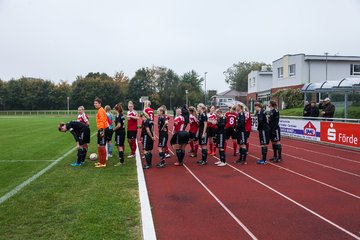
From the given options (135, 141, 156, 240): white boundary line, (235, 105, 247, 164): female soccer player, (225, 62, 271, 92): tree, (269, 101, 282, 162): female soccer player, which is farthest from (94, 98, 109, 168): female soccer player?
(225, 62, 271, 92): tree

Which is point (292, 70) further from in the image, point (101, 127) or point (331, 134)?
point (101, 127)

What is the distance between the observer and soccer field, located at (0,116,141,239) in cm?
513

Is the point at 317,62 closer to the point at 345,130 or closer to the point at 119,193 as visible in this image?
the point at 345,130

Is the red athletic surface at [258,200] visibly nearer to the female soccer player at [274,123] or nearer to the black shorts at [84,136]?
the female soccer player at [274,123]

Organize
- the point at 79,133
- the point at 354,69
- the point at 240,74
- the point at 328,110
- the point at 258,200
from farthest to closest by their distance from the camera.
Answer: the point at 240,74 → the point at 354,69 → the point at 328,110 → the point at 79,133 → the point at 258,200

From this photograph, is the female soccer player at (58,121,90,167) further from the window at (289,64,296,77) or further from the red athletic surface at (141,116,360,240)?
the window at (289,64,296,77)

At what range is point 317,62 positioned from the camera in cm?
3716

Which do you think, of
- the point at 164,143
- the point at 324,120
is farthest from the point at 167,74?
the point at 164,143

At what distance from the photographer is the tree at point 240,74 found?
99.2 metres

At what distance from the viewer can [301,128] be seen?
62.2 ft

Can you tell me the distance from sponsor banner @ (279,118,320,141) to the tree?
75.6m

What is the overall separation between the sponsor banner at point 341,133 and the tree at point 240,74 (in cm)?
7972

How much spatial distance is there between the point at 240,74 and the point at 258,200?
96.6 meters

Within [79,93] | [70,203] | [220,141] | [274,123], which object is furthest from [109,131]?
[79,93]
